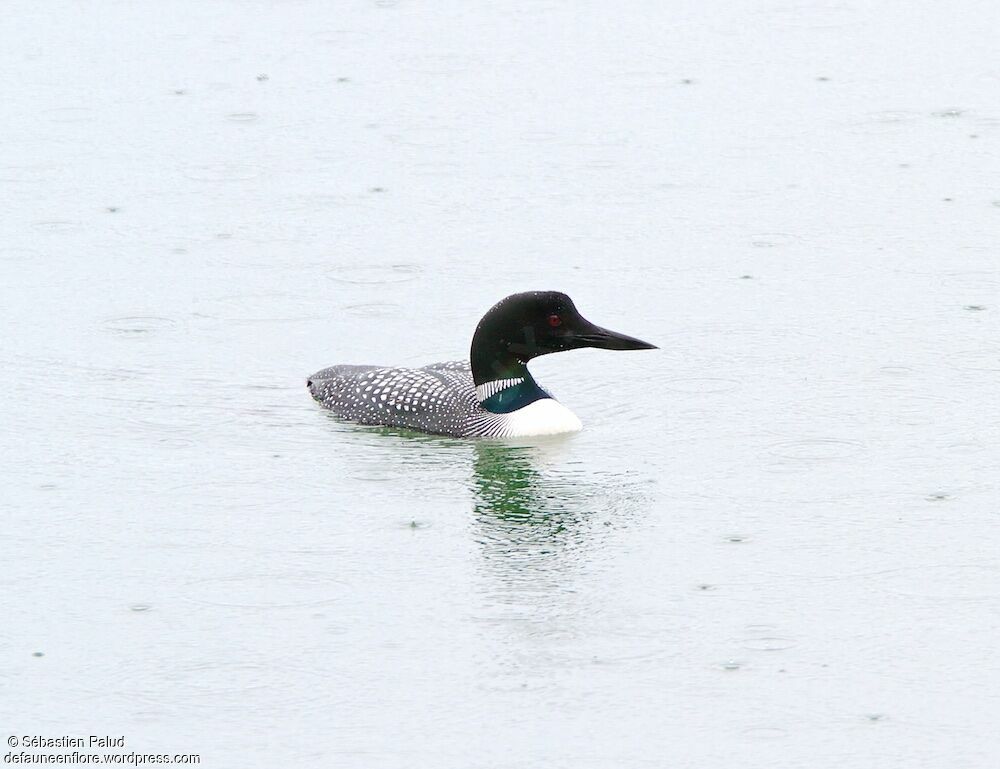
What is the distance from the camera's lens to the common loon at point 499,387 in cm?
803

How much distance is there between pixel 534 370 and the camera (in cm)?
875

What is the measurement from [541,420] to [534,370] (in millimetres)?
792

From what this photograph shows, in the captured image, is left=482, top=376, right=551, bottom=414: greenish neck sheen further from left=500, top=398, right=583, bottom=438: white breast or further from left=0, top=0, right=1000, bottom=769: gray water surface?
left=0, top=0, right=1000, bottom=769: gray water surface

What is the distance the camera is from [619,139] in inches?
438

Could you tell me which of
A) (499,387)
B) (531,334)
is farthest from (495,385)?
(531,334)

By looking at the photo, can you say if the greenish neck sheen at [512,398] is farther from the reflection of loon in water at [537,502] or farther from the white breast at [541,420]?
the reflection of loon in water at [537,502]

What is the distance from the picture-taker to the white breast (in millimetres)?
7965

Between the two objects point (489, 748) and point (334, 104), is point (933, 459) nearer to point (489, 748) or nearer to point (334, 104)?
point (489, 748)

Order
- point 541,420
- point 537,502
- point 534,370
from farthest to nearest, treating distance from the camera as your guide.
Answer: point 534,370
point 541,420
point 537,502

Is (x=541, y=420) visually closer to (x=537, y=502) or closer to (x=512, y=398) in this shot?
(x=512, y=398)

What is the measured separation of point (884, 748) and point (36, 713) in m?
2.02

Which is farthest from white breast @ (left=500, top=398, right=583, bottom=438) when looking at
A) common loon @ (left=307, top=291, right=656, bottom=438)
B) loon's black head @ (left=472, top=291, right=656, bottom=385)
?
loon's black head @ (left=472, top=291, right=656, bottom=385)

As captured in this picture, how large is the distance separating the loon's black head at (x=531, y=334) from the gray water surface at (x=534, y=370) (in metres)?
0.30

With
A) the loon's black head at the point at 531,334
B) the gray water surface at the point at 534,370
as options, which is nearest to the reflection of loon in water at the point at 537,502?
the gray water surface at the point at 534,370
